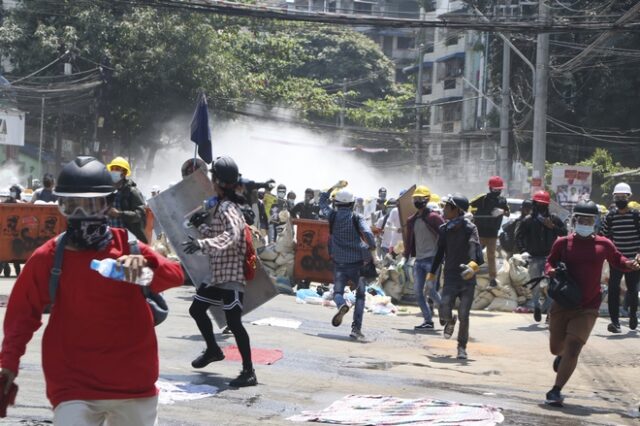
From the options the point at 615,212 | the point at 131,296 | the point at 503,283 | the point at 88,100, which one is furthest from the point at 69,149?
the point at 131,296

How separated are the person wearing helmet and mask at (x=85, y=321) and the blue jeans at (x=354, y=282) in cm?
831

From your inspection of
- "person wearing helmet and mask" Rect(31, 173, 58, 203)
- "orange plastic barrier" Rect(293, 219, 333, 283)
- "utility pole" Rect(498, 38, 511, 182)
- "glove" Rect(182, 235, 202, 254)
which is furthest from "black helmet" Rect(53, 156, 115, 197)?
"utility pole" Rect(498, 38, 511, 182)

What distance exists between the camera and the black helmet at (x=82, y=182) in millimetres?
4594

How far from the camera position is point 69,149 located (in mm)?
46969

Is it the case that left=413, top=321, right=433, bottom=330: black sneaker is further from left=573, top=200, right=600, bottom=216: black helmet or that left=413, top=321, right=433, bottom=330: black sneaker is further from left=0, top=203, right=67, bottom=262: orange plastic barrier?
left=0, top=203, right=67, bottom=262: orange plastic barrier

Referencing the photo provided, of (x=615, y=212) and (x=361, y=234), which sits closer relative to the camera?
(x=361, y=234)

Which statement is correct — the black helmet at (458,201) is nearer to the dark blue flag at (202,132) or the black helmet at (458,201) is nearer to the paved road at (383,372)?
the paved road at (383,372)

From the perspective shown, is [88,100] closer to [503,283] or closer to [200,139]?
[503,283]

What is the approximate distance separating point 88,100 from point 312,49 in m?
38.2

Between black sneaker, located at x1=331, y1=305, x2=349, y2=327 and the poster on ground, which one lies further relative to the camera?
the poster on ground

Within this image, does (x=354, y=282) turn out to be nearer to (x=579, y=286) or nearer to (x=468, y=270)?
(x=468, y=270)

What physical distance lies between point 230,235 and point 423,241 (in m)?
6.24

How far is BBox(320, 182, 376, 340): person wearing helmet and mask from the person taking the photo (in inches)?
506

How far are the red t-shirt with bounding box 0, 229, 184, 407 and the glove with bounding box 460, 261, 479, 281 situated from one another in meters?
7.28
